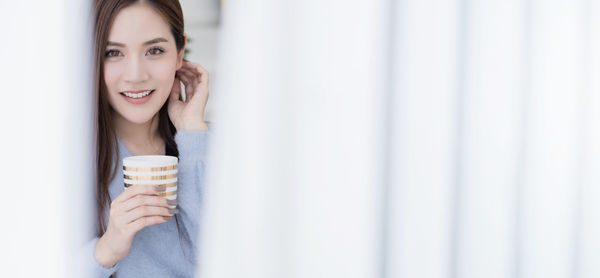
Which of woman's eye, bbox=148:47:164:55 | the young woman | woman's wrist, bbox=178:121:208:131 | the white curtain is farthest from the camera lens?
woman's wrist, bbox=178:121:208:131

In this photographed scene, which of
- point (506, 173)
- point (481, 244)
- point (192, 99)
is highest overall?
point (192, 99)

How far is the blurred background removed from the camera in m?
0.61

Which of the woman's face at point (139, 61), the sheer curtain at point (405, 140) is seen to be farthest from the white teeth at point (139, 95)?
the sheer curtain at point (405, 140)

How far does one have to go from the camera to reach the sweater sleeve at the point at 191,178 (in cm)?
84

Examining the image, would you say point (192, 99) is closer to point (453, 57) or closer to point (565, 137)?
point (453, 57)

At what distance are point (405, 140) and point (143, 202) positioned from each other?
408mm

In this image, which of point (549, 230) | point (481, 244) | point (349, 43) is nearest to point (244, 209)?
point (349, 43)

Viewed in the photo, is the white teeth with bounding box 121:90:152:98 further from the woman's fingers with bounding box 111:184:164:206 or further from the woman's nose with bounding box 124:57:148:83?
the woman's fingers with bounding box 111:184:164:206

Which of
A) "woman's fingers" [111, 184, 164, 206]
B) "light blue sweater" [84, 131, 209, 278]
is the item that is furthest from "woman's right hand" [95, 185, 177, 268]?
"light blue sweater" [84, 131, 209, 278]

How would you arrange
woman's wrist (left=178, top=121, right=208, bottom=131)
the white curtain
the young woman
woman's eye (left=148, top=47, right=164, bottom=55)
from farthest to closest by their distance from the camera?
1. woman's wrist (left=178, top=121, right=208, bottom=131)
2. woman's eye (left=148, top=47, right=164, bottom=55)
3. the young woman
4. the white curtain

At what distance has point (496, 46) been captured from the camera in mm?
723

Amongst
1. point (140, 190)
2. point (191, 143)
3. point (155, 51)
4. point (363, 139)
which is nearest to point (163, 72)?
point (155, 51)

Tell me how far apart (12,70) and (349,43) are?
458mm

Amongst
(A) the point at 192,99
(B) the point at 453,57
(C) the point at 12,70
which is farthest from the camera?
(A) the point at 192,99
